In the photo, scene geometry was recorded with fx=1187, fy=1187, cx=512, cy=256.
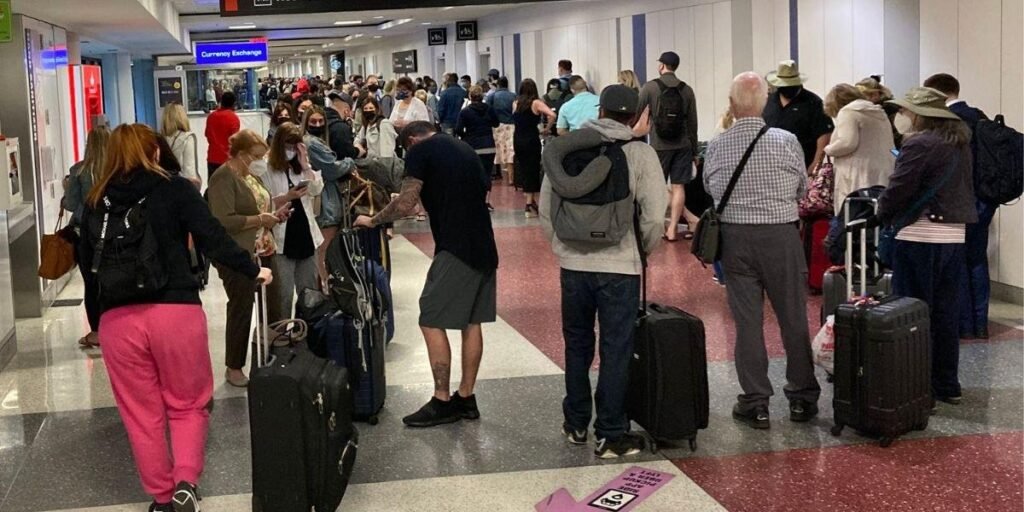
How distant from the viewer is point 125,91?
80.4 feet

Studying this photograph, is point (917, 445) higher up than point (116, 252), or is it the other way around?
point (116, 252)

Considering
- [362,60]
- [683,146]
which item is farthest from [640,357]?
[362,60]

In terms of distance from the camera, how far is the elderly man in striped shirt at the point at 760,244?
5.53 metres

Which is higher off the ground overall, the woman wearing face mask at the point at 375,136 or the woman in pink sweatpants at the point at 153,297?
the woman wearing face mask at the point at 375,136

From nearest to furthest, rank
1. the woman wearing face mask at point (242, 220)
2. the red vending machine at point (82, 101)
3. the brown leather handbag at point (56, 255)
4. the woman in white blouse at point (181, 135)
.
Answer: the woman wearing face mask at point (242, 220), the brown leather handbag at point (56, 255), the woman in white blouse at point (181, 135), the red vending machine at point (82, 101)

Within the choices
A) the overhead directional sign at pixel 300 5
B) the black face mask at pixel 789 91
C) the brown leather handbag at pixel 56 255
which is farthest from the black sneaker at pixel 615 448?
the overhead directional sign at pixel 300 5

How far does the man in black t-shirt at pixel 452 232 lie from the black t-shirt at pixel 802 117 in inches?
165

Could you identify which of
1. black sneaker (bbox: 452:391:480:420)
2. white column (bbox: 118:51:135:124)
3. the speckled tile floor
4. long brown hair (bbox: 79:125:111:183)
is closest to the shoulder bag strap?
the speckled tile floor

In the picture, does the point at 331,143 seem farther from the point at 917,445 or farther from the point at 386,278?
the point at 917,445

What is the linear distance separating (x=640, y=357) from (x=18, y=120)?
643 centimetres

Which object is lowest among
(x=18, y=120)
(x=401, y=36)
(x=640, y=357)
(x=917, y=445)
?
(x=917, y=445)

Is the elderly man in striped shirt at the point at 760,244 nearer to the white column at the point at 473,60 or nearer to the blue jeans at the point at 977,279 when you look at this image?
the blue jeans at the point at 977,279

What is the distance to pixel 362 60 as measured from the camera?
44688mm

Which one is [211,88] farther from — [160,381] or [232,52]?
[160,381]
